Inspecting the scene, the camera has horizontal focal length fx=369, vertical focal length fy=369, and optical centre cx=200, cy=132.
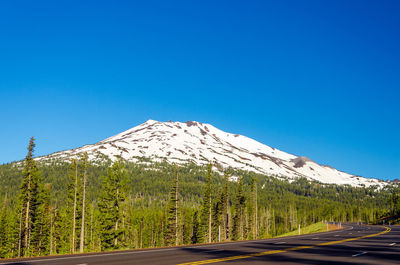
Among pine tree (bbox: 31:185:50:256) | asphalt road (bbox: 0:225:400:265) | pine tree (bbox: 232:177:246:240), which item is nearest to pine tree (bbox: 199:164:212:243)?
pine tree (bbox: 232:177:246:240)

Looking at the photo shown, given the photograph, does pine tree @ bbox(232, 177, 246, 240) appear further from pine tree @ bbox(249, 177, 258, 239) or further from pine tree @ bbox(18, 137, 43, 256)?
pine tree @ bbox(18, 137, 43, 256)

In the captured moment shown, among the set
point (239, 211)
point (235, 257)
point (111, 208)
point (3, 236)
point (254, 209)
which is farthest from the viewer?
point (254, 209)

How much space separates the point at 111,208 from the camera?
50219 mm

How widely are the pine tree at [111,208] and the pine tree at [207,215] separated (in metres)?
25.7

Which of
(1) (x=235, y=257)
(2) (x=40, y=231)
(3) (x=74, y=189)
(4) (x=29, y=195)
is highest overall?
(3) (x=74, y=189)

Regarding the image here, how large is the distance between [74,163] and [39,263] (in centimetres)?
4478

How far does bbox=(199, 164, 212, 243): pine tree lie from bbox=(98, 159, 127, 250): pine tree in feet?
84.4

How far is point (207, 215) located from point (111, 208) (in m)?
37.9

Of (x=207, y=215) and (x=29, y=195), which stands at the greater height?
(x=29, y=195)

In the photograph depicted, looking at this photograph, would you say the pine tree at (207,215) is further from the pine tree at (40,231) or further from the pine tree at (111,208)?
the pine tree at (40,231)

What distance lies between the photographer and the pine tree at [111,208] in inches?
1928

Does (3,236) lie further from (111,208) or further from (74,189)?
(111,208)

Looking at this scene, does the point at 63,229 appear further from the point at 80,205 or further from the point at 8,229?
the point at 80,205

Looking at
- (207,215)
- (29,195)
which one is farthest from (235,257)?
(207,215)
